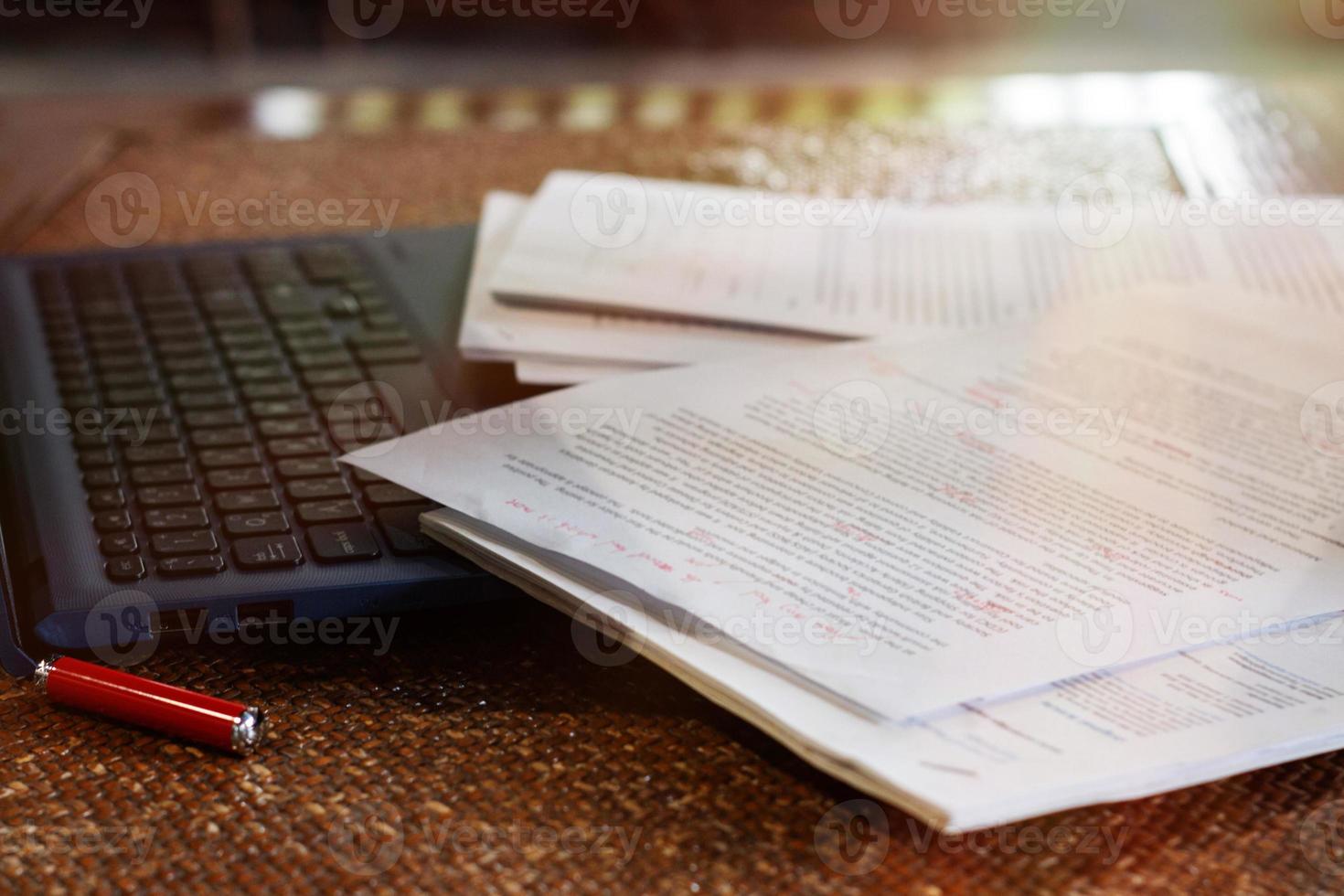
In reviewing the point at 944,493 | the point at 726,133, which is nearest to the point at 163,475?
the point at 944,493

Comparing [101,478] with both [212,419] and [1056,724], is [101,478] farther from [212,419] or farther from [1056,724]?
[1056,724]

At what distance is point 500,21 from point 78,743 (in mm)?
2082

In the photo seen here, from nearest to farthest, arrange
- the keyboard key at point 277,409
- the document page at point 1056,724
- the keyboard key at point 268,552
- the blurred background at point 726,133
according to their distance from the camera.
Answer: the document page at point 1056,724, the keyboard key at point 268,552, the keyboard key at point 277,409, the blurred background at point 726,133

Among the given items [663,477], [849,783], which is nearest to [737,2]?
[663,477]

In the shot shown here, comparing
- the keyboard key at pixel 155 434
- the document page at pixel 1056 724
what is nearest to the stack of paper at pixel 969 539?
the document page at pixel 1056 724

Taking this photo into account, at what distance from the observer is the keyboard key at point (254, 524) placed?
1.57 feet

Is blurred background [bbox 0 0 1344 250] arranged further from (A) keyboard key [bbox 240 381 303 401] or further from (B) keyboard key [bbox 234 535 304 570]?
(B) keyboard key [bbox 234 535 304 570]

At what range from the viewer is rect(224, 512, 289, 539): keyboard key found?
478 mm

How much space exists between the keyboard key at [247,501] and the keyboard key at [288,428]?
5cm

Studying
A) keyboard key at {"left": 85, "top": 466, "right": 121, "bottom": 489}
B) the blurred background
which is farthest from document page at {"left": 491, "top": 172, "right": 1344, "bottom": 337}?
keyboard key at {"left": 85, "top": 466, "right": 121, "bottom": 489}

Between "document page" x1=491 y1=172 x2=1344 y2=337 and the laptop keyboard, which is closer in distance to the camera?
the laptop keyboard

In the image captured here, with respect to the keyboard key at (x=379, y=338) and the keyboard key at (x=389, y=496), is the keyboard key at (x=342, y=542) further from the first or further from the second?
the keyboard key at (x=379, y=338)

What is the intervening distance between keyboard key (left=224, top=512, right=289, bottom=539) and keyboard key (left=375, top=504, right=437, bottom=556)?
4 centimetres

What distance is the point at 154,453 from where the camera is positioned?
53cm
